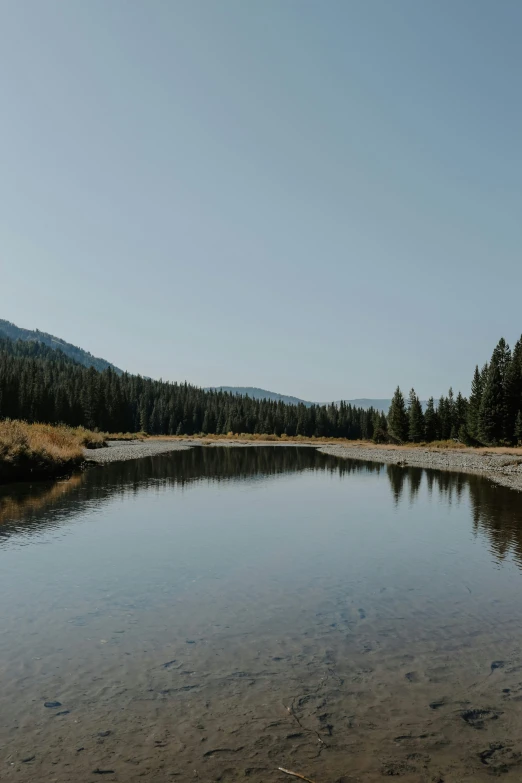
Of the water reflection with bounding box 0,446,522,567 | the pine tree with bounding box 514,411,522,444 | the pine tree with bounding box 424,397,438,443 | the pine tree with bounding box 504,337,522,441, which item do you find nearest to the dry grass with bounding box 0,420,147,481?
the water reflection with bounding box 0,446,522,567

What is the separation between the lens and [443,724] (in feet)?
22.5

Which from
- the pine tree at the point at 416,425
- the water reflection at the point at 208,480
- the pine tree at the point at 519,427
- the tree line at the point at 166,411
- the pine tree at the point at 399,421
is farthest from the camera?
the tree line at the point at 166,411

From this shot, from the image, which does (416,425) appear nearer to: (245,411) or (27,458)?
(245,411)

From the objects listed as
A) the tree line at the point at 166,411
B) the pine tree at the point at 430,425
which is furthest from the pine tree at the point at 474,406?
the tree line at the point at 166,411

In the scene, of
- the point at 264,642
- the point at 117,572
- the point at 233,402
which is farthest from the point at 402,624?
the point at 233,402

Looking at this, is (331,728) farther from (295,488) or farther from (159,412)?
(159,412)

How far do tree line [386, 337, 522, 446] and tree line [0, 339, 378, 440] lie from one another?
79.1ft

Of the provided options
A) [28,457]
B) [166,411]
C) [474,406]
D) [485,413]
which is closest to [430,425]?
[474,406]

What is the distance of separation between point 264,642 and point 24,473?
25170 millimetres

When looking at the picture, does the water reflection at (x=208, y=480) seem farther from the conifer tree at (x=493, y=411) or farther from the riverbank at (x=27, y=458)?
the conifer tree at (x=493, y=411)

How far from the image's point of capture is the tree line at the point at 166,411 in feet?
397

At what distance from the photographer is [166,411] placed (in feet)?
534

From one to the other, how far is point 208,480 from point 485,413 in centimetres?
5898

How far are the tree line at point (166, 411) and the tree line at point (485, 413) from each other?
79.1 feet
